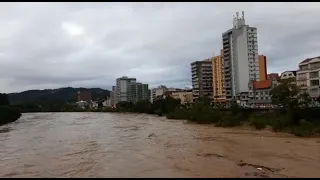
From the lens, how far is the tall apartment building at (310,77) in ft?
156

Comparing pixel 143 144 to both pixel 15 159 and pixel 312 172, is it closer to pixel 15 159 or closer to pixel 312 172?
pixel 15 159

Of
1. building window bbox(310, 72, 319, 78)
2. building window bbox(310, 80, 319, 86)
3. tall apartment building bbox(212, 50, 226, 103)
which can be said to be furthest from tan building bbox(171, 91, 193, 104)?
building window bbox(310, 72, 319, 78)

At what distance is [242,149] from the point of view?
19.8m

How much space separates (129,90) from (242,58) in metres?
85.4

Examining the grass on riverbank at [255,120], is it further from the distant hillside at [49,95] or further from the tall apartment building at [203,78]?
the distant hillside at [49,95]

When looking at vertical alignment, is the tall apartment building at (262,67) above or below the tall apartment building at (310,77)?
above

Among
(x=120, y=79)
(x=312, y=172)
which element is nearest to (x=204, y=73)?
(x=120, y=79)

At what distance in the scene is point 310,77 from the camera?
4866cm

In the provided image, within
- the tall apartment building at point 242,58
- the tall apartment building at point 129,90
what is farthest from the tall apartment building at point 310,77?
the tall apartment building at point 129,90

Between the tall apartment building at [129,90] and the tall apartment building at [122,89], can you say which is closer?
the tall apartment building at [122,89]

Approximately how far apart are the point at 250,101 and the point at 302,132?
138ft

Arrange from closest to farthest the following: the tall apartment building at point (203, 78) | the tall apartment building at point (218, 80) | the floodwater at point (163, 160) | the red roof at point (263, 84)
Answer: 1. the floodwater at point (163, 160)
2. the red roof at point (263, 84)
3. the tall apartment building at point (218, 80)
4. the tall apartment building at point (203, 78)

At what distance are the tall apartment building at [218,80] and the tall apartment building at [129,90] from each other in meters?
61.3

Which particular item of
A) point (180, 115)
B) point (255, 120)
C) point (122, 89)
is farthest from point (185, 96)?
point (255, 120)
